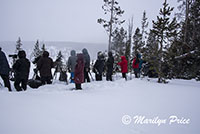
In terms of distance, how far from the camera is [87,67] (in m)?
7.95

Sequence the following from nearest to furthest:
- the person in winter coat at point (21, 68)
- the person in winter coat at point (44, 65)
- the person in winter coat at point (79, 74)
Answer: the person in winter coat at point (21, 68) < the person in winter coat at point (79, 74) < the person in winter coat at point (44, 65)

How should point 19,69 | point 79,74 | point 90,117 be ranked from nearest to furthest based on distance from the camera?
1. point 90,117
2. point 19,69
3. point 79,74

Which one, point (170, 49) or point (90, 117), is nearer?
point (90, 117)

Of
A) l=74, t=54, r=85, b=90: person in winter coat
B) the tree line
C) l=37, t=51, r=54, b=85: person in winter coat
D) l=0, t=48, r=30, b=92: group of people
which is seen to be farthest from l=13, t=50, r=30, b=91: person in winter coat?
the tree line

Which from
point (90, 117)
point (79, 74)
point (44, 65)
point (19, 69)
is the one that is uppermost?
point (44, 65)

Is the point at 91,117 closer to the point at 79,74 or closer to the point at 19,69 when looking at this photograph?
the point at 79,74

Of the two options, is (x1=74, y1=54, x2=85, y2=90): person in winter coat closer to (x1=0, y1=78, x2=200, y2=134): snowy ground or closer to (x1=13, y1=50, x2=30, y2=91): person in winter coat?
(x1=13, y1=50, x2=30, y2=91): person in winter coat

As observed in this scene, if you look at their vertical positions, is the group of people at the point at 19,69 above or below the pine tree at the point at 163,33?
below

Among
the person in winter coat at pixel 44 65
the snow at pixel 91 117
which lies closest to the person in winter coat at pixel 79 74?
the person in winter coat at pixel 44 65

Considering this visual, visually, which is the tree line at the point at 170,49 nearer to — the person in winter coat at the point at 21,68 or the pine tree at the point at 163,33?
the pine tree at the point at 163,33

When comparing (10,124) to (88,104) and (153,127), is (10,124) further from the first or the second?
(153,127)

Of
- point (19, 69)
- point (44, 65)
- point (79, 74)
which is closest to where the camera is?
point (19, 69)

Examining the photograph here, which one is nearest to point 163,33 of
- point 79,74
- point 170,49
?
point 170,49

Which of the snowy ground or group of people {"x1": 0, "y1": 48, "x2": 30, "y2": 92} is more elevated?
group of people {"x1": 0, "y1": 48, "x2": 30, "y2": 92}
